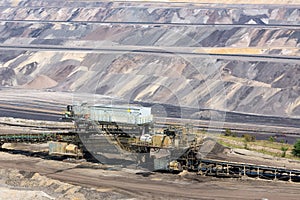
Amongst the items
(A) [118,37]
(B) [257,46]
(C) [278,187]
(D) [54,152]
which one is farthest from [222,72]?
(C) [278,187]

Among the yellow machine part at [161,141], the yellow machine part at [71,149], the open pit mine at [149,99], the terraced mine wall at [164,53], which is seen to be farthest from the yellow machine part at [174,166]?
the terraced mine wall at [164,53]

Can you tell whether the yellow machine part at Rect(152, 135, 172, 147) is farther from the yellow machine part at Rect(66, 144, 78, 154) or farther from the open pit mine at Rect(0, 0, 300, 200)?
the yellow machine part at Rect(66, 144, 78, 154)

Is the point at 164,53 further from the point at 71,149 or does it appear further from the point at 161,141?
the point at 161,141

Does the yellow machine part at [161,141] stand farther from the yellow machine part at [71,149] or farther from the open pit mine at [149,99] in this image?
the yellow machine part at [71,149]

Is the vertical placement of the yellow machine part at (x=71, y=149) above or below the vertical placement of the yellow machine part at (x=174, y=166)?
above

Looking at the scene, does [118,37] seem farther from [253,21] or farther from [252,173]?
[252,173]

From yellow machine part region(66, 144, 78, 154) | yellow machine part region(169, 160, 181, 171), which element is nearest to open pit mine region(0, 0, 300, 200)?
yellow machine part region(66, 144, 78, 154)

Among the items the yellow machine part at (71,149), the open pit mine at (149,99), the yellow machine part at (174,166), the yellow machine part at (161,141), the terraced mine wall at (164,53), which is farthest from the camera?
the terraced mine wall at (164,53)

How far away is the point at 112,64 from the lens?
118875 mm

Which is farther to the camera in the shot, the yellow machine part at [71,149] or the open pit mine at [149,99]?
the yellow machine part at [71,149]

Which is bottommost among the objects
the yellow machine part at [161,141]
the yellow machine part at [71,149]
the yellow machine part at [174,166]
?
the yellow machine part at [174,166]

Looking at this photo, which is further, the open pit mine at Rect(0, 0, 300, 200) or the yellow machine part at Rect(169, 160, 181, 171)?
the yellow machine part at Rect(169, 160, 181, 171)

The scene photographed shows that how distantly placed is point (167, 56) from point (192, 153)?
222 ft

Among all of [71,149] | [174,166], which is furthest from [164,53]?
[174,166]
